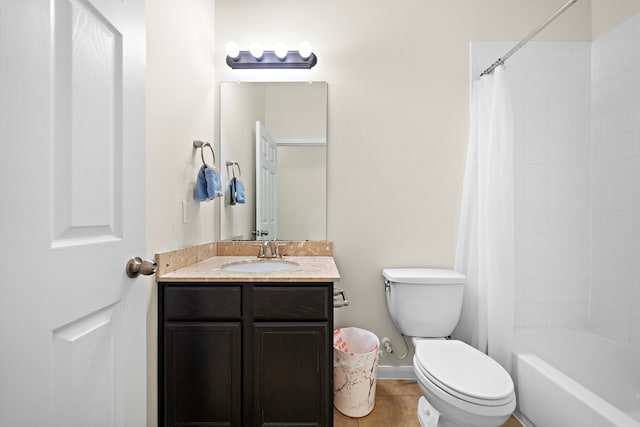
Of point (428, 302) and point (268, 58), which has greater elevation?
point (268, 58)

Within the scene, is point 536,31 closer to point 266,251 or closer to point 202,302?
point 266,251

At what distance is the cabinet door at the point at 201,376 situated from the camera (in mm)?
1366

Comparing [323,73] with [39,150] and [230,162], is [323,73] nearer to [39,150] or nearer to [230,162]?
[230,162]

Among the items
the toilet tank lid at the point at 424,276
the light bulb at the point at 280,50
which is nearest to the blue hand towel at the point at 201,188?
the light bulb at the point at 280,50

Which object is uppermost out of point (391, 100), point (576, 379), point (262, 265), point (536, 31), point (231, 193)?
point (536, 31)

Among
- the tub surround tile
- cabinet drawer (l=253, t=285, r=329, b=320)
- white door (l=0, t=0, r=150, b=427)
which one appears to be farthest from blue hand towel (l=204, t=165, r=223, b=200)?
white door (l=0, t=0, r=150, b=427)

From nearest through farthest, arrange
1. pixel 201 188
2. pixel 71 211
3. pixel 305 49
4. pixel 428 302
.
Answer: pixel 71 211, pixel 201 188, pixel 428 302, pixel 305 49

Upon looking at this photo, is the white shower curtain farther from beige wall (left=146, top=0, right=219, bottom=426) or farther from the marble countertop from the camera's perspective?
beige wall (left=146, top=0, right=219, bottom=426)

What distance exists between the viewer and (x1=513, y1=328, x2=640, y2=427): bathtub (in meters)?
1.20

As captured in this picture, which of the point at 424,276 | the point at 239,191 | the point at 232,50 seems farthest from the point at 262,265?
the point at 232,50

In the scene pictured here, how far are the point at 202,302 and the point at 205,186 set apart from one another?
609 millimetres

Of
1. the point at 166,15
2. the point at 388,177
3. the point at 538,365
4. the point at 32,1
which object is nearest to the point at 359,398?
the point at 538,365

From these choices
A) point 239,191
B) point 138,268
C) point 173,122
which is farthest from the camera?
point 239,191

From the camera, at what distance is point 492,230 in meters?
1.72
